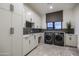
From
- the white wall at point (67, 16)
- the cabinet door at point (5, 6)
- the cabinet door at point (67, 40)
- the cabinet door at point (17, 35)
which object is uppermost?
the white wall at point (67, 16)

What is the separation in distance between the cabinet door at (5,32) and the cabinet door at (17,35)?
19cm

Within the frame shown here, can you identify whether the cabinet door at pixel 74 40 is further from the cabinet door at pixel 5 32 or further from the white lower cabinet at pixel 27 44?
the cabinet door at pixel 5 32

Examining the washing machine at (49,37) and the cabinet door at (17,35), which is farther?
the washing machine at (49,37)

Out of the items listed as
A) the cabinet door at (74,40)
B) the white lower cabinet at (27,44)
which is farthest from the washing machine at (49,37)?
the white lower cabinet at (27,44)

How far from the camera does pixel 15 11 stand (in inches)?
109

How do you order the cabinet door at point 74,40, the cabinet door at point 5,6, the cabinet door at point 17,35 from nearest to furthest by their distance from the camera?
1. the cabinet door at point 5,6
2. the cabinet door at point 17,35
3. the cabinet door at point 74,40

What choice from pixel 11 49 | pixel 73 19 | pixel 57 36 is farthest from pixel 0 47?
pixel 73 19

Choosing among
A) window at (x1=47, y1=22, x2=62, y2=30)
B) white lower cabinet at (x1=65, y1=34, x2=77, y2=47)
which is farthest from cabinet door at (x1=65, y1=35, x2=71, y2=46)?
window at (x1=47, y1=22, x2=62, y2=30)

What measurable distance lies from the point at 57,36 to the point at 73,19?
Result: 1.65m

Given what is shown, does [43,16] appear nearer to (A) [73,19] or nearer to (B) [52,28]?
(B) [52,28]

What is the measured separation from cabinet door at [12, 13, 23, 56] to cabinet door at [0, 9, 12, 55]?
0.19m

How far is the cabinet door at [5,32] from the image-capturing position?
2.34 metres

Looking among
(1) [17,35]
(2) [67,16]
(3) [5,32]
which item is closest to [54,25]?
(2) [67,16]

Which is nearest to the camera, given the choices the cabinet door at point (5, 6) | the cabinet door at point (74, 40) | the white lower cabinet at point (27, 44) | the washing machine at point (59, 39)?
the cabinet door at point (5, 6)
